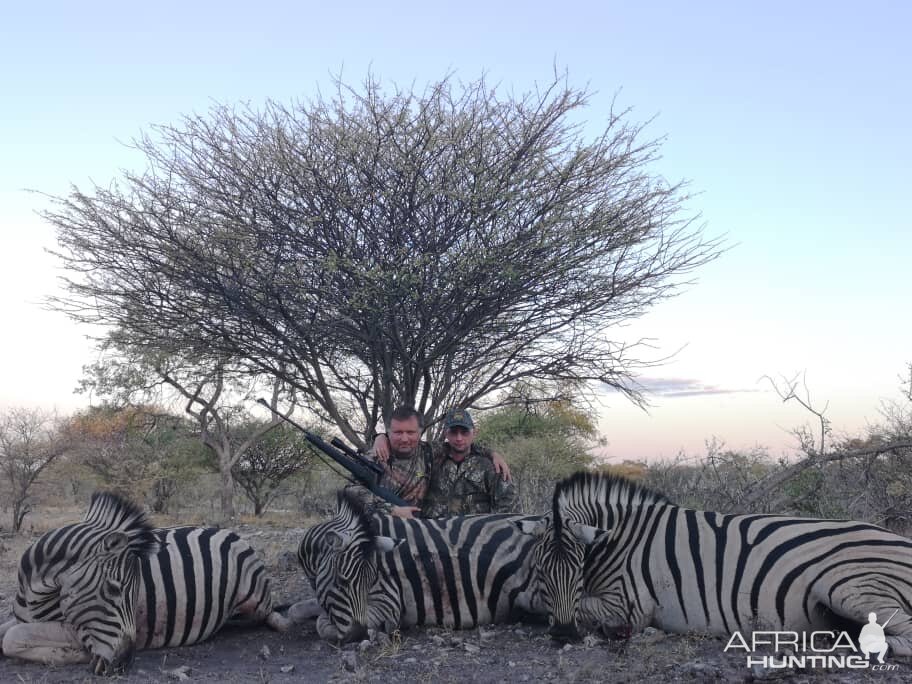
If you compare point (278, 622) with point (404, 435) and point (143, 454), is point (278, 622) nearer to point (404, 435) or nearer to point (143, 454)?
point (404, 435)

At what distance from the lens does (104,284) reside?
37.5ft

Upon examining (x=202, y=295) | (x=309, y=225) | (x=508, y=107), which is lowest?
(x=202, y=295)

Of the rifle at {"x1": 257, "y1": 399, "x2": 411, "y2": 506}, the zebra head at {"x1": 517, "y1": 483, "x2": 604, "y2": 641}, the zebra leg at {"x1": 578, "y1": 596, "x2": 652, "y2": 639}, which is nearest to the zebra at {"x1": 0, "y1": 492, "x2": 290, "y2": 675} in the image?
the rifle at {"x1": 257, "y1": 399, "x2": 411, "y2": 506}

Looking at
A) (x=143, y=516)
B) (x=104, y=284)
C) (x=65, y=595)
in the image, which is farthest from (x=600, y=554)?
(x=104, y=284)

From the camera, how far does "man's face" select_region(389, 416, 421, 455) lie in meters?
6.80

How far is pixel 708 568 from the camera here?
4.77 metres

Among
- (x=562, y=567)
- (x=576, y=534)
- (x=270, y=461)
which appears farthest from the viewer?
(x=270, y=461)

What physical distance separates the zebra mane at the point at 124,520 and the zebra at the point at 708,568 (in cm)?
234

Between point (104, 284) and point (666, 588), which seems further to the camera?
point (104, 284)

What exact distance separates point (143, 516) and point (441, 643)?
1.99 meters

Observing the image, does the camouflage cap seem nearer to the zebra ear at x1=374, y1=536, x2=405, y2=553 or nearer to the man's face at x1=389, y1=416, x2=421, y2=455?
the man's face at x1=389, y1=416, x2=421, y2=455

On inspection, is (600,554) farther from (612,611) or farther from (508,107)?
(508,107)

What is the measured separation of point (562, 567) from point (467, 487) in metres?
2.29

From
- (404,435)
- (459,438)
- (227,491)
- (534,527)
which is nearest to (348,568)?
(534,527)
